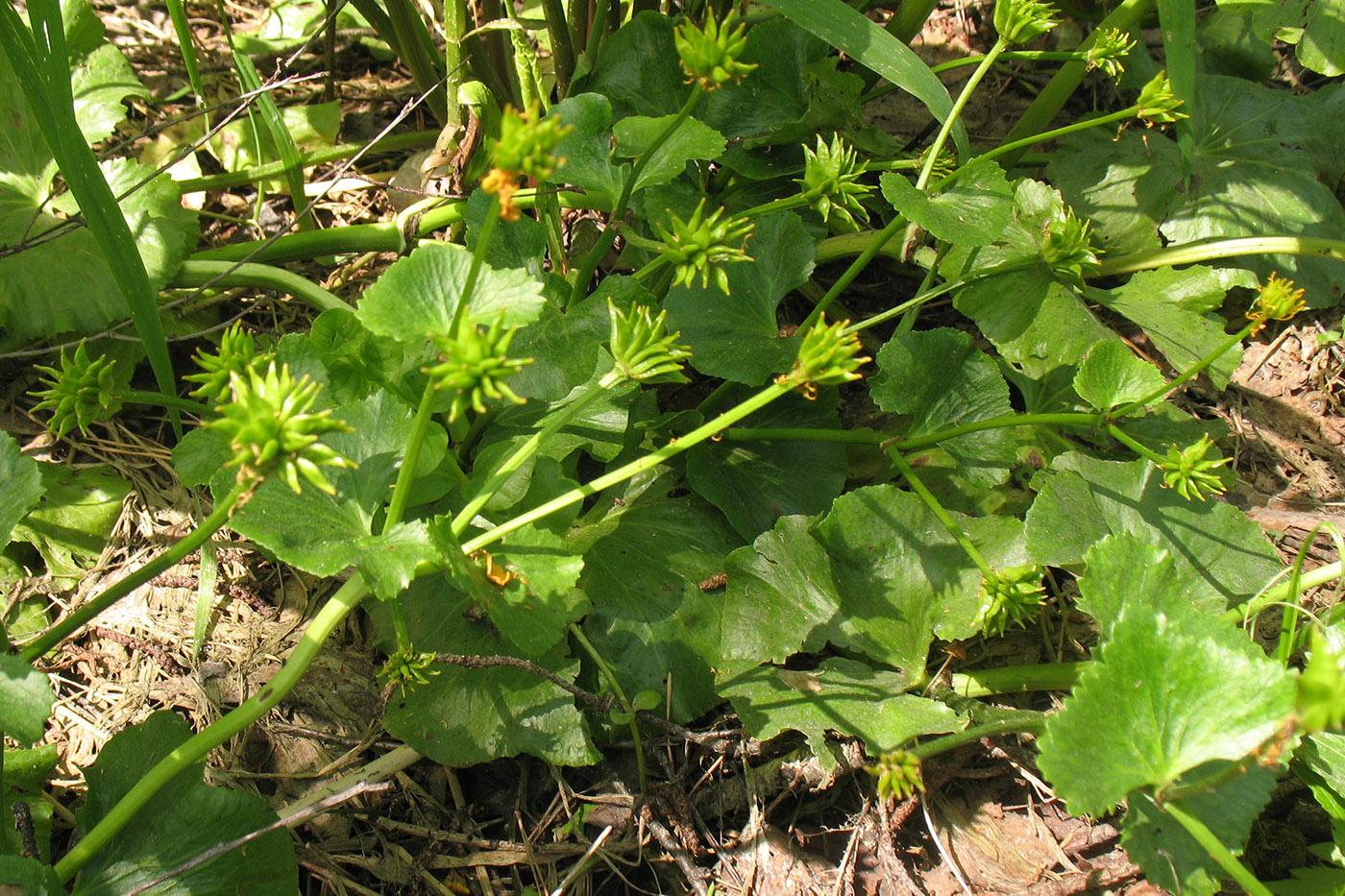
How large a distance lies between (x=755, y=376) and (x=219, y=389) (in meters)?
0.95

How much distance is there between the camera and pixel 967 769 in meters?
1.84

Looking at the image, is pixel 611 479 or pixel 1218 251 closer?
pixel 611 479

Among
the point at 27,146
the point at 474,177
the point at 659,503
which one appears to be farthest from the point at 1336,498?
the point at 27,146

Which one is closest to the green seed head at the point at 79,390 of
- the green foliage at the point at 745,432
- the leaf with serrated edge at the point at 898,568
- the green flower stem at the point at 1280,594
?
the green foliage at the point at 745,432

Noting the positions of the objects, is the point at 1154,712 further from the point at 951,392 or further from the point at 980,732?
the point at 951,392

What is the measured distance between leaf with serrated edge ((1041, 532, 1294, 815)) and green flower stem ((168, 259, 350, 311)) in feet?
5.44

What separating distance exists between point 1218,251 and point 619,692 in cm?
173

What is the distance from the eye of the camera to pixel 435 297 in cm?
128

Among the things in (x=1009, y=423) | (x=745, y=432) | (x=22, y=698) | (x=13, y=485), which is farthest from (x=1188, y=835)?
(x=13, y=485)

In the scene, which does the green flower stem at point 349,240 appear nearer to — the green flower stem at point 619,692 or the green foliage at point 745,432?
the green foliage at point 745,432

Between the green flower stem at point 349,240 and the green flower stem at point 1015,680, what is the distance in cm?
133

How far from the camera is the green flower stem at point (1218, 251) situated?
201 centimetres

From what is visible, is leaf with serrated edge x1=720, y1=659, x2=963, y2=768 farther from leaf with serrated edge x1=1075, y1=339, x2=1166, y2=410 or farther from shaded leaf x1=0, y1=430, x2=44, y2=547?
shaded leaf x1=0, y1=430, x2=44, y2=547

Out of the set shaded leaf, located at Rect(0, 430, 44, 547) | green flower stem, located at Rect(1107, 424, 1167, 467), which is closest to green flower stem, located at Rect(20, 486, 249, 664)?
shaded leaf, located at Rect(0, 430, 44, 547)
